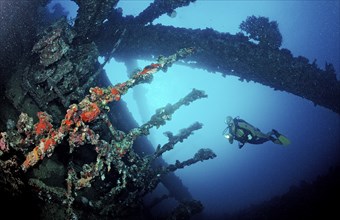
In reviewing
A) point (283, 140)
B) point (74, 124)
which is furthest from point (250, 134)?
point (74, 124)

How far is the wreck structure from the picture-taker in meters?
3.44

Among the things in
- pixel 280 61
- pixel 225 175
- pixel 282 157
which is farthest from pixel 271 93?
pixel 280 61

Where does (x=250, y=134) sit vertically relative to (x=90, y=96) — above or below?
below

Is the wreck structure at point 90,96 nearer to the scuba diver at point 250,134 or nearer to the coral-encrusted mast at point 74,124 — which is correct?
the coral-encrusted mast at point 74,124

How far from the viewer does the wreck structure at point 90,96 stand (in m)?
3.44

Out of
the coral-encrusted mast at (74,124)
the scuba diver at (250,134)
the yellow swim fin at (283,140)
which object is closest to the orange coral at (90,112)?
the coral-encrusted mast at (74,124)

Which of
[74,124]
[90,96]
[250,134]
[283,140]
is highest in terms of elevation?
[90,96]

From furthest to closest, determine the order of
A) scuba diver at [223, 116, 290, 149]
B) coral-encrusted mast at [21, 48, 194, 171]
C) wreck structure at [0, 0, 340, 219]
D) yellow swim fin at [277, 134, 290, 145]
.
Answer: scuba diver at [223, 116, 290, 149], yellow swim fin at [277, 134, 290, 145], wreck structure at [0, 0, 340, 219], coral-encrusted mast at [21, 48, 194, 171]

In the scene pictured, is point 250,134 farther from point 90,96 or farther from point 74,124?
point 74,124

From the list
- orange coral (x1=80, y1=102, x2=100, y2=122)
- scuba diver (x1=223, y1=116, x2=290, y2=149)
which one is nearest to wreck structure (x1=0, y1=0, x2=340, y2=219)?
orange coral (x1=80, y1=102, x2=100, y2=122)

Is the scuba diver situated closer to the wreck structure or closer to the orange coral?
the wreck structure

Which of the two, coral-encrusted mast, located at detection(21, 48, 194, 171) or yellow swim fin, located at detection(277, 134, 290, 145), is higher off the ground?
coral-encrusted mast, located at detection(21, 48, 194, 171)

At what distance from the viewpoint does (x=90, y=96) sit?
3.61 metres

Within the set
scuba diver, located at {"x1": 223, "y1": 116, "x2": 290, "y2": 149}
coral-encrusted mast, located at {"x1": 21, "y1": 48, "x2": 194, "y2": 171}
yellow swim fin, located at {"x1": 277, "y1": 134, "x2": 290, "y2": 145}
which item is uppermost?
coral-encrusted mast, located at {"x1": 21, "y1": 48, "x2": 194, "y2": 171}
